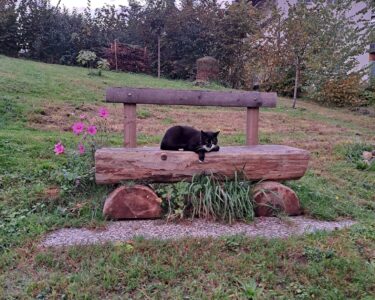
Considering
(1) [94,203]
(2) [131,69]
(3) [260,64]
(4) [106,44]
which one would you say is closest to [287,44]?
(3) [260,64]

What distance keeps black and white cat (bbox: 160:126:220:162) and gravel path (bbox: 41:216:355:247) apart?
2.22 feet

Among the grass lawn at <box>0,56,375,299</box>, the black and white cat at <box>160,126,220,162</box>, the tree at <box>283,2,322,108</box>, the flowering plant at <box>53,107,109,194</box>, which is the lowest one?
the grass lawn at <box>0,56,375,299</box>

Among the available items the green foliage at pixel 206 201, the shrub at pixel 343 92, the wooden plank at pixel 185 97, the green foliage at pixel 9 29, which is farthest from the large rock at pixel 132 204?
the green foliage at pixel 9 29

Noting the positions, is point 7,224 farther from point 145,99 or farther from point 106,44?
point 106,44

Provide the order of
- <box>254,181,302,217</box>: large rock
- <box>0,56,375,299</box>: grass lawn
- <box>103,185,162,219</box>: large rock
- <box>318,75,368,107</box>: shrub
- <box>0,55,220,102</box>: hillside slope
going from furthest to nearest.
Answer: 1. <box>318,75,368,107</box>: shrub
2. <box>0,55,220,102</box>: hillside slope
3. <box>254,181,302,217</box>: large rock
4. <box>103,185,162,219</box>: large rock
5. <box>0,56,375,299</box>: grass lawn

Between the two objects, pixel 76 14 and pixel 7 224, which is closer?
pixel 7 224

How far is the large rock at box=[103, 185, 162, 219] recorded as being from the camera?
A: 3.21 m

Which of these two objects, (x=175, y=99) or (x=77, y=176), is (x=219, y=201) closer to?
(x=175, y=99)

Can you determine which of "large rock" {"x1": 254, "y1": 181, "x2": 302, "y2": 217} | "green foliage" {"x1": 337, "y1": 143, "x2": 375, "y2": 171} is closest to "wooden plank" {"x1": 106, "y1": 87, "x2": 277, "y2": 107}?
"large rock" {"x1": 254, "y1": 181, "x2": 302, "y2": 217}

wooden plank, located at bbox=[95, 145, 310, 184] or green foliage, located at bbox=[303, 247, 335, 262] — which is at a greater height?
wooden plank, located at bbox=[95, 145, 310, 184]

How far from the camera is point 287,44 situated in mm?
11242

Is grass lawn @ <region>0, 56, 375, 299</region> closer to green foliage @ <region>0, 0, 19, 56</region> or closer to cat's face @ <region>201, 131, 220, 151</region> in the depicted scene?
cat's face @ <region>201, 131, 220, 151</region>

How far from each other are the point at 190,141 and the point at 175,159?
292mm

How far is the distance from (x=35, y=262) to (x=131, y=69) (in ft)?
45.6
